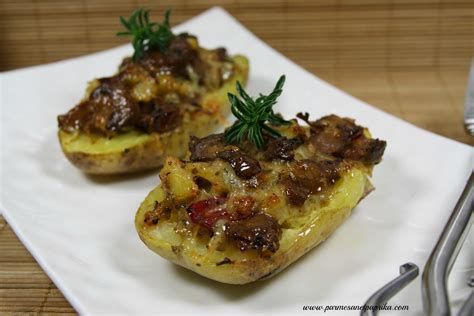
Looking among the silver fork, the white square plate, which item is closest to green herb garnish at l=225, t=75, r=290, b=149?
the white square plate

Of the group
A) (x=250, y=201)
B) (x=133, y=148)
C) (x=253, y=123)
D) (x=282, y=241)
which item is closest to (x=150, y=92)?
(x=133, y=148)

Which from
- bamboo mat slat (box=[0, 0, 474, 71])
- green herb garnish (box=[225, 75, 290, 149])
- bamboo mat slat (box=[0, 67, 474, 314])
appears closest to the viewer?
bamboo mat slat (box=[0, 67, 474, 314])

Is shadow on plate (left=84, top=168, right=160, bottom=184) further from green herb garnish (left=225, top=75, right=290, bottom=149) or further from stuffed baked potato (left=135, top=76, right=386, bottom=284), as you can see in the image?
green herb garnish (left=225, top=75, right=290, bottom=149)

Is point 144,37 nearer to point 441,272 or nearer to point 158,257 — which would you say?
point 158,257

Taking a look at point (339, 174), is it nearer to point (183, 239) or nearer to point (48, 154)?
point (183, 239)

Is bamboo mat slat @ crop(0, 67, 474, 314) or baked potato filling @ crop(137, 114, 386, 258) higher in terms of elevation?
baked potato filling @ crop(137, 114, 386, 258)

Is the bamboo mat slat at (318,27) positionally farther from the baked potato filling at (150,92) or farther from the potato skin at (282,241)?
the potato skin at (282,241)

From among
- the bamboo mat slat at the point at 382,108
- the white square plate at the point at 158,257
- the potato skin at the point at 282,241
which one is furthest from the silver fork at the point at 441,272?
the bamboo mat slat at the point at 382,108
